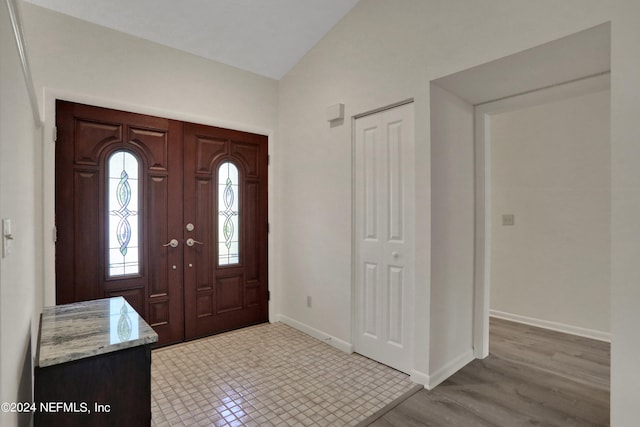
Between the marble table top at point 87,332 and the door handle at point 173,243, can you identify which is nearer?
the marble table top at point 87,332

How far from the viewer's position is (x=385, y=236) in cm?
271

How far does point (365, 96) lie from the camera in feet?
9.19

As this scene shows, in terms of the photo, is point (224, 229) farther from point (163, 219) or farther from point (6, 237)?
point (6, 237)

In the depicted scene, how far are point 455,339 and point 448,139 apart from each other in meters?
1.58

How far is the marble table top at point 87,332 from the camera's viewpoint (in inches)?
51.0

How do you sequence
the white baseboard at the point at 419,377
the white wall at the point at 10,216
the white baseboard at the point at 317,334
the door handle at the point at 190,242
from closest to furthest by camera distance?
1. the white wall at the point at 10,216
2. the white baseboard at the point at 419,377
3. the white baseboard at the point at 317,334
4. the door handle at the point at 190,242

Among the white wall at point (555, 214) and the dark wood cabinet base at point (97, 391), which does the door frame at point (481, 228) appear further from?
the dark wood cabinet base at point (97, 391)

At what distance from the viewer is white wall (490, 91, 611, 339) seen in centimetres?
319

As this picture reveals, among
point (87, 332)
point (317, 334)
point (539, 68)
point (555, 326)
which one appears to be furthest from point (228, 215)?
point (555, 326)

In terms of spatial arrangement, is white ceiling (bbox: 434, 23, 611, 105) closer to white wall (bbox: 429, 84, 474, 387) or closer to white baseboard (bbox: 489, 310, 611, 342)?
white wall (bbox: 429, 84, 474, 387)

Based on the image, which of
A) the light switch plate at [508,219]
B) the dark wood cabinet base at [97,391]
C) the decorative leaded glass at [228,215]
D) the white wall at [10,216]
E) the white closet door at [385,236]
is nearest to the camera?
the white wall at [10,216]

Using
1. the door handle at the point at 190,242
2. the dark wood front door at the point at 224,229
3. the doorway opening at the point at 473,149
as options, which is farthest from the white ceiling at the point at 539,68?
the door handle at the point at 190,242

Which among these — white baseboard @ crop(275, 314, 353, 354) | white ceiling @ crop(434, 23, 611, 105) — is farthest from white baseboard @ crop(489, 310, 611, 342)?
white ceiling @ crop(434, 23, 611, 105)

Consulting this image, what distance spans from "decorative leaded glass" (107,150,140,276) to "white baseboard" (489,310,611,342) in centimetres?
392
